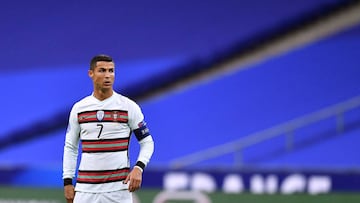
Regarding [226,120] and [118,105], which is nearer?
[118,105]

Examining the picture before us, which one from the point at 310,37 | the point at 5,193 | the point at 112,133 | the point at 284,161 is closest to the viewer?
the point at 112,133

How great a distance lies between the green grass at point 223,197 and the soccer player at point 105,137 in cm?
235

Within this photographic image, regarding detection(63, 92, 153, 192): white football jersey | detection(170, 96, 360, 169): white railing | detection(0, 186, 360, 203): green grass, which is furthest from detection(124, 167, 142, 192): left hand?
detection(170, 96, 360, 169): white railing

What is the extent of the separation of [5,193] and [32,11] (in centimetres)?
317

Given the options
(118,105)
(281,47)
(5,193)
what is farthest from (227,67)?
(118,105)

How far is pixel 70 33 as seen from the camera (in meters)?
10.1

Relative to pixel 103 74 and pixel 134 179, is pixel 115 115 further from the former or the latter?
pixel 134 179

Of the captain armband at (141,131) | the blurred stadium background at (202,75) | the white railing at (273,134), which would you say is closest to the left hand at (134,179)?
the captain armband at (141,131)

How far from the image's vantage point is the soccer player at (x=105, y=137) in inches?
195

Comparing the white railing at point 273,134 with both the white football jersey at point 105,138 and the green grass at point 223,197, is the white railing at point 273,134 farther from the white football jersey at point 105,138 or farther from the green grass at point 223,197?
the white football jersey at point 105,138

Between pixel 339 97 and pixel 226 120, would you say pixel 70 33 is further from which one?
pixel 339 97

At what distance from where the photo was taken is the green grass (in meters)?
7.24

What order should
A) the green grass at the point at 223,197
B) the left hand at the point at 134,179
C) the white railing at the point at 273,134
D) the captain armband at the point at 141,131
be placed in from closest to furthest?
the left hand at the point at 134,179
the captain armband at the point at 141,131
the green grass at the point at 223,197
the white railing at the point at 273,134

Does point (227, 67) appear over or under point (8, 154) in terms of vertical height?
over
